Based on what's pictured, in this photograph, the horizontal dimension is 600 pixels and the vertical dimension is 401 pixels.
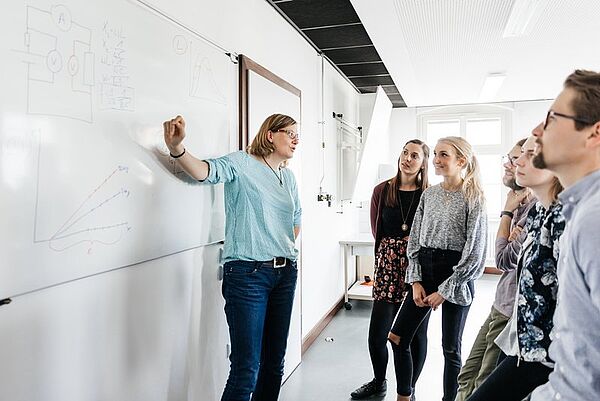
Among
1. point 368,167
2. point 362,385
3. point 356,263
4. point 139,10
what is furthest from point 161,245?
point 356,263

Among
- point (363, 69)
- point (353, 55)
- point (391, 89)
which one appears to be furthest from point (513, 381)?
point (391, 89)

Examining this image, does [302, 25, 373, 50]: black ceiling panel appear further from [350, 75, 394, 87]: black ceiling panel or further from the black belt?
the black belt

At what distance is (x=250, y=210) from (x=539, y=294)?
3.81 feet

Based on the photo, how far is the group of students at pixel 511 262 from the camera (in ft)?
2.85

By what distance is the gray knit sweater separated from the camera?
2.22m

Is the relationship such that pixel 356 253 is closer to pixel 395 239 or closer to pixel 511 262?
pixel 395 239

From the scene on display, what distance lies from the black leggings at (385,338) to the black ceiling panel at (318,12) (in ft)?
6.31

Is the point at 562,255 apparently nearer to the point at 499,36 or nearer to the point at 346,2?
the point at 346,2

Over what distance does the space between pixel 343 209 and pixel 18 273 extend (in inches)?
164

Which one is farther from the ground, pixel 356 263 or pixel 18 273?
pixel 18 273

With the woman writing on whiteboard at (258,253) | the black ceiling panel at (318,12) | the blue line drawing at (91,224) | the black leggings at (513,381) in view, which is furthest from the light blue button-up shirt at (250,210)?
the black ceiling panel at (318,12)

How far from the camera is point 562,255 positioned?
941 millimetres

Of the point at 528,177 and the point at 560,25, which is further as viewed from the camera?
the point at 560,25

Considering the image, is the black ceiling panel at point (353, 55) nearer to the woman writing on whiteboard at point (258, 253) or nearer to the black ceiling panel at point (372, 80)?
the black ceiling panel at point (372, 80)
